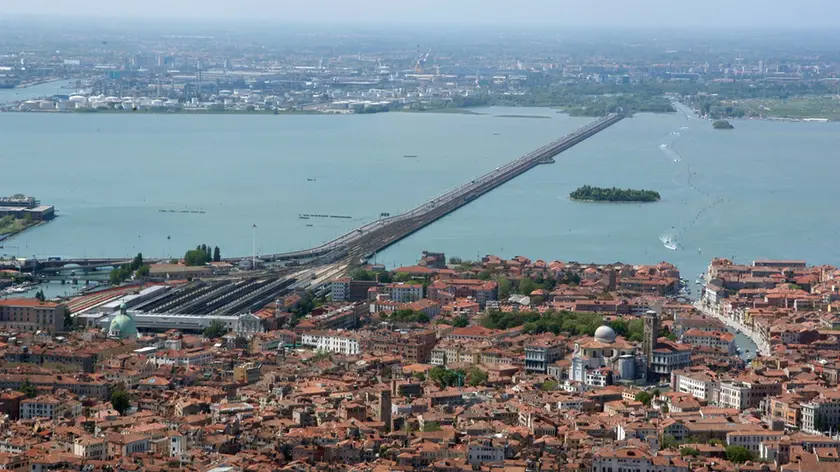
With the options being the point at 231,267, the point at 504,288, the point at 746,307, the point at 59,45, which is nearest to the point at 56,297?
the point at 231,267

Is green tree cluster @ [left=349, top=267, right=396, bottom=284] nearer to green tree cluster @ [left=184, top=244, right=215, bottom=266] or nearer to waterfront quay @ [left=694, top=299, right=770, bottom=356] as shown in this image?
green tree cluster @ [left=184, top=244, right=215, bottom=266]

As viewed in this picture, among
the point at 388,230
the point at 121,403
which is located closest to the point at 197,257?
the point at 388,230

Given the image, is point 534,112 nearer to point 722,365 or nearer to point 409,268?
point 409,268

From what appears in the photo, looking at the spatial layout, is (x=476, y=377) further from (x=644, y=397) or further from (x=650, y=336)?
(x=650, y=336)

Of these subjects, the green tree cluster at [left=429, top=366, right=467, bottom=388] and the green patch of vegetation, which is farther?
the green tree cluster at [left=429, top=366, right=467, bottom=388]

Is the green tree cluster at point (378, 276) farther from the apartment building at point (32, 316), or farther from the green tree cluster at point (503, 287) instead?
the apartment building at point (32, 316)

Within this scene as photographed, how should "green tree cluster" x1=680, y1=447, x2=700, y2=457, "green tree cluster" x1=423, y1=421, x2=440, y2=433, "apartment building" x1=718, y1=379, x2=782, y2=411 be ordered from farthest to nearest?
"apartment building" x1=718, y1=379, x2=782, y2=411 → "green tree cluster" x1=423, y1=421, x2=440, y2=433 → "green tree cluster" x1=680, y1=447, x2=700, y2=457

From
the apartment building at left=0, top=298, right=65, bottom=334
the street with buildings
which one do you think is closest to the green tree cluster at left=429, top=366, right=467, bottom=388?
the street with buildings
